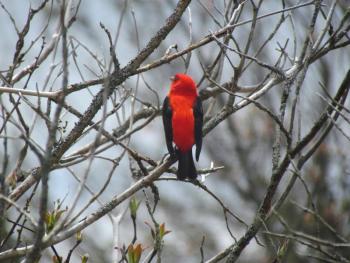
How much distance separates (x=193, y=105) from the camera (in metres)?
5.89

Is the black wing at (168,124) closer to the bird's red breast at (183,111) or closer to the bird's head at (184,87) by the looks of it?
the bird's red breast at (183,111)

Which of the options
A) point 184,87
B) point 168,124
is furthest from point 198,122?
point 184,87

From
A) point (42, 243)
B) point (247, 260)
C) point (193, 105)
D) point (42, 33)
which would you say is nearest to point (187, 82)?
point (193, 105)

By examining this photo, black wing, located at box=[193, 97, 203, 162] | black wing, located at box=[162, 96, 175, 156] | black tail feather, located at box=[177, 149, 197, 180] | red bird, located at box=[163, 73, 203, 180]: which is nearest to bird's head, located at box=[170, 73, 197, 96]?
red bird, located at box=[163, 73, 203, 180]

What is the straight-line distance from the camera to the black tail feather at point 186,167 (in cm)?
511

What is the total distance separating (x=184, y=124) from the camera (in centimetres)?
566

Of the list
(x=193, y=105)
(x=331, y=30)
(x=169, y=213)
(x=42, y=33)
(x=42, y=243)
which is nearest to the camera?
(x=42, y=243)

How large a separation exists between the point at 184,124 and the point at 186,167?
0.47m

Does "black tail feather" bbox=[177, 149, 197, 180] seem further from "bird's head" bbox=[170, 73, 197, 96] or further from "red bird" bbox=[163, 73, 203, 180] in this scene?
"bird's head" bbox=[170, 73, 197, 96]

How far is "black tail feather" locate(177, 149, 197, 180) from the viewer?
511 cm

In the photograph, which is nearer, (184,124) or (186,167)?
(186,167)

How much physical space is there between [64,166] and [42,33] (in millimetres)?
1162

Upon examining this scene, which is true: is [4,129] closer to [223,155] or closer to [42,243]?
[42,243]

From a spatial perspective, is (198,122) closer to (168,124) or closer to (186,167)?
(168,124)
